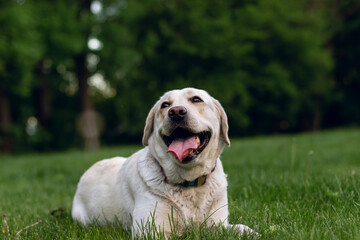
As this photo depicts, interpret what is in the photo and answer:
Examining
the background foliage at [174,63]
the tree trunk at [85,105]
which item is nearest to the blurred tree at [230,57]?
the background foliage at [174,63]

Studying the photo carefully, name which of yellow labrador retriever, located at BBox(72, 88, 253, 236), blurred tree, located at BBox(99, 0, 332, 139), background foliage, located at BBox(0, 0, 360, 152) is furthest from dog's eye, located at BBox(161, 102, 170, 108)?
blurred tree, located at BBox(99, 0, 332, 139)

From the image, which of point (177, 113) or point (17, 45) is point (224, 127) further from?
point (17, 45)

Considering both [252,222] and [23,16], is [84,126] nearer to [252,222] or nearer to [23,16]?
[23,16]

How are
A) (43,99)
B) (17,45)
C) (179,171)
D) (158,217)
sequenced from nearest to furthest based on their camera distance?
(158,217)
(179,171)
(17,45)
(43,99)

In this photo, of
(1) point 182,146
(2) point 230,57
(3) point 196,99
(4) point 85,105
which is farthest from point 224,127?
(2) point 230,57

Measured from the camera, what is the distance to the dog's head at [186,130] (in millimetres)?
2934

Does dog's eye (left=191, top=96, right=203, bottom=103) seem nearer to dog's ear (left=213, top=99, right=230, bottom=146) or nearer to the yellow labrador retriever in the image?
the yellow labrador retriever

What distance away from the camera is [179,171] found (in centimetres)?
304

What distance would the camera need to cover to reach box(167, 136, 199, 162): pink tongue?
2844 mm

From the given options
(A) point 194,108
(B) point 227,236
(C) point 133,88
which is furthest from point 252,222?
(C) point 133,88

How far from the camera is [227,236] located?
242 centimetres

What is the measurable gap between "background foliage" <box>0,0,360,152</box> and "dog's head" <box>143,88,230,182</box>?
1491 cm

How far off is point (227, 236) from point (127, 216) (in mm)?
1332

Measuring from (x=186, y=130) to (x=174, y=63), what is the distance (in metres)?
23.7
